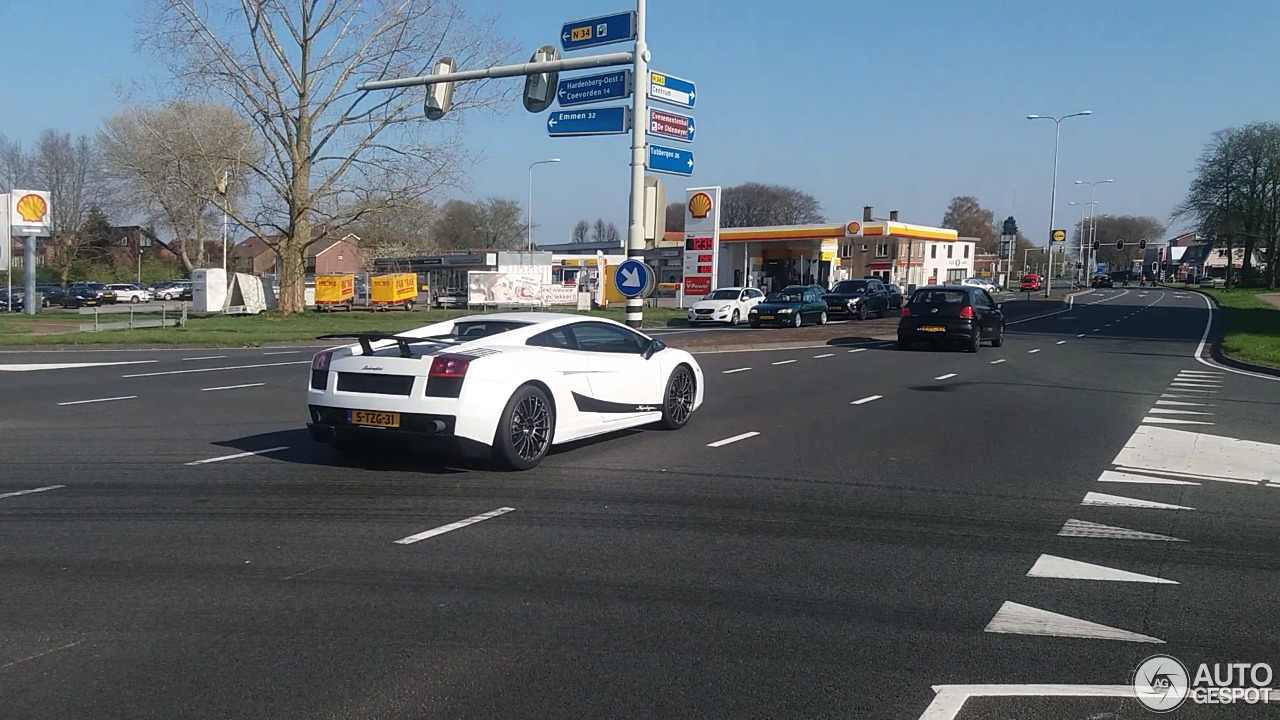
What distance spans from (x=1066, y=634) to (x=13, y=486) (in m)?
7.49

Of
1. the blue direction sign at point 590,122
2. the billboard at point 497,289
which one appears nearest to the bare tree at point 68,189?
the billboard at point 497,289

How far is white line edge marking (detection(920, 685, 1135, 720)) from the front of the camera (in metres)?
3.90

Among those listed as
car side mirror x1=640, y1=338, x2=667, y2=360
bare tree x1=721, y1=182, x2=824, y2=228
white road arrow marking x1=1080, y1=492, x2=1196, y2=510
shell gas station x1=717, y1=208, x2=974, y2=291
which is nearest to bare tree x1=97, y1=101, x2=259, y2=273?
car side mirror x1=640, y1=338, x2=667, y2=360

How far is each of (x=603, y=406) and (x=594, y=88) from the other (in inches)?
367

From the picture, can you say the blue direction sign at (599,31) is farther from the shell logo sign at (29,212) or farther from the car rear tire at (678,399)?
the shell logo sign at (29,212)

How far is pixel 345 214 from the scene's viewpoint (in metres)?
35.9

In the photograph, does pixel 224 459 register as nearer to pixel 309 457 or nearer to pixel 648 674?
pixel 309 457

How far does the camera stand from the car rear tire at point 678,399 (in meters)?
10.4

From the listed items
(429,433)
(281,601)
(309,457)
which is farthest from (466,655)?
(309,457)

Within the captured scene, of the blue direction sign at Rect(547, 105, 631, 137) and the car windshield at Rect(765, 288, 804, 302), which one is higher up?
the blue direction sign at Rect(547, 105, 631, 137)

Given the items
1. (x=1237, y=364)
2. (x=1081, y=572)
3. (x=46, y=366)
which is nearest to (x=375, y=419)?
(x=1081, y=572)

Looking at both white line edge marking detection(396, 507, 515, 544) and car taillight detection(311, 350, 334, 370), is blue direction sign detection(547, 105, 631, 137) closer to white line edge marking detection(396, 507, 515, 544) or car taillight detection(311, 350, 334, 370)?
car taillight detection(311, 350, 334, 370)

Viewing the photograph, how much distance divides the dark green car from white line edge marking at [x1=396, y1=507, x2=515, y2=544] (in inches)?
1080

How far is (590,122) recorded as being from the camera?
17125 mm
